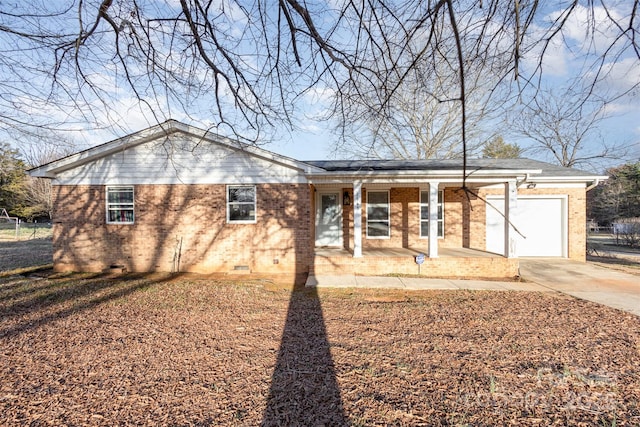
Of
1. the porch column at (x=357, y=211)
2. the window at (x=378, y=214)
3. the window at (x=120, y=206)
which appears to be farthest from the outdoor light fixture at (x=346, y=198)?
the window at (x=120, y=206)

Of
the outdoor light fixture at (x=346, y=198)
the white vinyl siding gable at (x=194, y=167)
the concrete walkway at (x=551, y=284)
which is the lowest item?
the concrete walkway at (x=551, y=284)

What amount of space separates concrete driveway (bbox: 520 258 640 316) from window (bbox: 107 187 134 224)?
11995 mm

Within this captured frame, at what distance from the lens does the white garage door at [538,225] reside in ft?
36.8

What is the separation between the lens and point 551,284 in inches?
316

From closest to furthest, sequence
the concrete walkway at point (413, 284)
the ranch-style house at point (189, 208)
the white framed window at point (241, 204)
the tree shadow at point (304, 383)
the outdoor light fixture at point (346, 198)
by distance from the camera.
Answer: the tree shadow at point (304, 383)
the concrete walkway at point (413, 284)
the ranch-style house at point (189, 208)
the white framed window at point (241, 204)
the outdoor light fixture at point (346, 198)

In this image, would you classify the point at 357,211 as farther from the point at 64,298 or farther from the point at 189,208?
the point at 64,298

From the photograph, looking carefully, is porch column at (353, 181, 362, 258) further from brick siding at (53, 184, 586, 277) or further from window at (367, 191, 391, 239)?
window at (367, 191, 391, 239)

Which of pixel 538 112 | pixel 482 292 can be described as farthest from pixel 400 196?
pixel 538 112

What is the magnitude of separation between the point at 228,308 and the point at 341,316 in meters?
2.21

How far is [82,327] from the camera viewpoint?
16.2 ft

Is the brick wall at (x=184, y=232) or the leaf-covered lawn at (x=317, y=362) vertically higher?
the brick wall at (x=184, y=232)

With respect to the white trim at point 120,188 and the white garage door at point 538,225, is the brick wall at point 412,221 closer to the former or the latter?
the white garage door at point 538,225

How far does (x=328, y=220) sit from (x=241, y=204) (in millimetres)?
3642

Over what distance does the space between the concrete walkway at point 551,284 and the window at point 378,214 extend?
3494 mm
